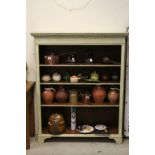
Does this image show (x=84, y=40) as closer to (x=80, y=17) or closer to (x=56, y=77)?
(x=80, y=17)

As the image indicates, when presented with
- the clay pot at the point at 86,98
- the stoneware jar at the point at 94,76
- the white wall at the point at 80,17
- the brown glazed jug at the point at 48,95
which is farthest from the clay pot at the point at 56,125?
the white wall at the point at 80,17

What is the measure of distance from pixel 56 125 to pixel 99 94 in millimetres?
664

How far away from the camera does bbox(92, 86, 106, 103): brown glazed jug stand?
291cm

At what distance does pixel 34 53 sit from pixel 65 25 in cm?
56

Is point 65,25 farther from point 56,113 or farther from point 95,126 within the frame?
point 95,126

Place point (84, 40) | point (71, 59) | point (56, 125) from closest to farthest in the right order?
point (84, 40) → point (56, 125) → point (71, 59)

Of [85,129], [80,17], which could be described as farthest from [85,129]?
[80,17]

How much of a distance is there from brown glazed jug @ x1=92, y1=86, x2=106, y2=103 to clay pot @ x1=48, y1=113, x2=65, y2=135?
20.2 inches

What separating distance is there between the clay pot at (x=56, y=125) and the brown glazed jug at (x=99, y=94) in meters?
0.51

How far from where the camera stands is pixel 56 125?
288cm

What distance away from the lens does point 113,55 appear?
3.14 metres
